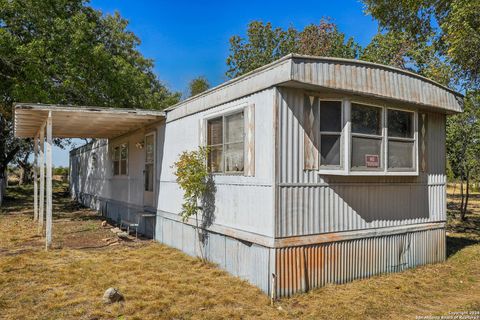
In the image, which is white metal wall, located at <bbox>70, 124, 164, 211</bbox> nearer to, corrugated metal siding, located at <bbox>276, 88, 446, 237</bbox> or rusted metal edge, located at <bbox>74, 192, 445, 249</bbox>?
rusted metal edge, located at <bbox>74, 192, 445, 249</bbox>

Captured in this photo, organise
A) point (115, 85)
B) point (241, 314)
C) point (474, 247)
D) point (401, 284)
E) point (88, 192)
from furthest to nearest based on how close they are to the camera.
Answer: point (88, 192)
point (115, 85)
point (474, 247)
point (401, 284)
point (241, 314)

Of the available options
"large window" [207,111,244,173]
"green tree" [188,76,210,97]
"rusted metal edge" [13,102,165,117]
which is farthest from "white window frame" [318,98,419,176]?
"green tree" [188,76,210,97]

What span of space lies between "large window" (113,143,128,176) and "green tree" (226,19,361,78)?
1532 centimetres

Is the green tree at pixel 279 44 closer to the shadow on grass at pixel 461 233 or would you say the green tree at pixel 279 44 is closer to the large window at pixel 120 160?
the shadow on grass at pixel 461 233

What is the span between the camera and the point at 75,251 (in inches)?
312

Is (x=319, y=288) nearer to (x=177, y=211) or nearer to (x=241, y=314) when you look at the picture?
(x=241, y=314)

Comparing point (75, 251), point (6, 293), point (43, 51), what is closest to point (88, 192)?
point (43, 51)

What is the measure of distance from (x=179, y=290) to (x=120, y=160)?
7.71 meters

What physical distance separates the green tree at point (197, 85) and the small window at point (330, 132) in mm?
31256

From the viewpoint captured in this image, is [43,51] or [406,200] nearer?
[406,200]

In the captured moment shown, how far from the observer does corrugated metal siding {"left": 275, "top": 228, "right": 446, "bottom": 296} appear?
517 centimetres

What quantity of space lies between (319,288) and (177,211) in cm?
366

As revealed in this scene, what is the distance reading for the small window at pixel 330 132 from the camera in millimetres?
5547

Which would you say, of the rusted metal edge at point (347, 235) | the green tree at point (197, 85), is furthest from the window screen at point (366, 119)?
the green tree at point (197, 85)
